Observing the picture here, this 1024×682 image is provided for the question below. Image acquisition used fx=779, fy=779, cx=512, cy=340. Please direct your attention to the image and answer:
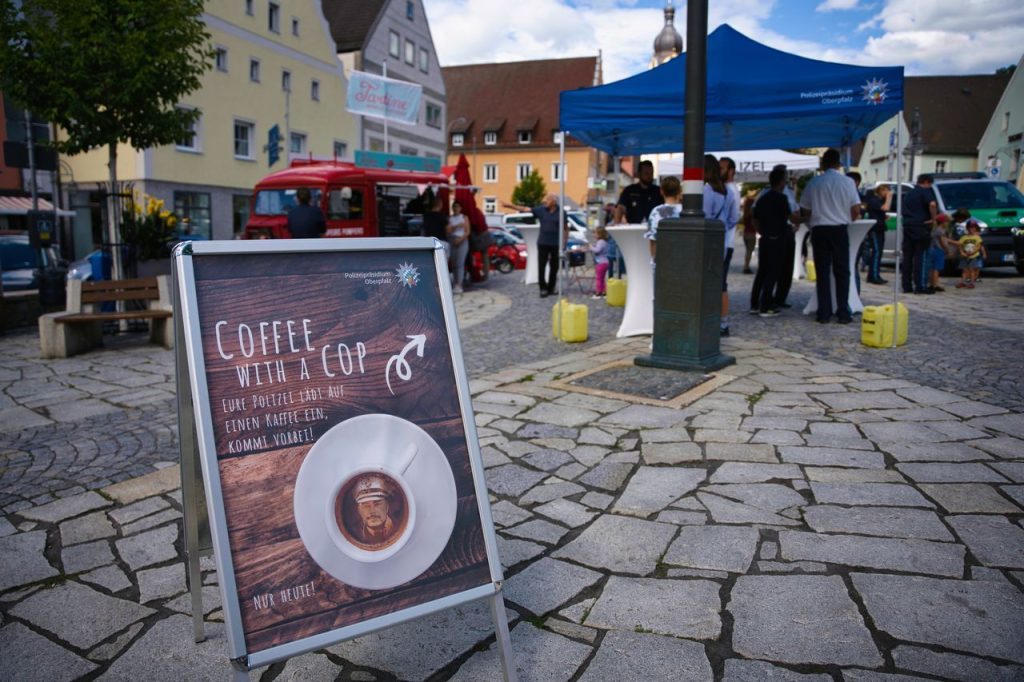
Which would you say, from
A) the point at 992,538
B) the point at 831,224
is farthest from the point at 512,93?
the point at 992,538

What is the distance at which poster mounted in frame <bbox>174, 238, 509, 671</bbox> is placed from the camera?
203 centimetres

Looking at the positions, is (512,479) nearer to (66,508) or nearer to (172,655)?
(172,655)

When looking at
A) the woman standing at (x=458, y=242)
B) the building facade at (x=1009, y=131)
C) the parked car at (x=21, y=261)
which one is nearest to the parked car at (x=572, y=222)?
the woman standing at (x=458, y=242)

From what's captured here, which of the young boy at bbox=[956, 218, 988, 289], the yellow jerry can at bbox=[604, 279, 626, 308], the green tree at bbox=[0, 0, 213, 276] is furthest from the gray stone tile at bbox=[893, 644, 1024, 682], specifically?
the young boy at bbox=[956, 218, 988, 289]

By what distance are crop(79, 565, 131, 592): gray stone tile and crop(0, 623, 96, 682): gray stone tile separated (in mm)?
340

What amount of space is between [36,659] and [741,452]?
3.48 metres

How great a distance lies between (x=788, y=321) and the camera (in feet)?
31.0

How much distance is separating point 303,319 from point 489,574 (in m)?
0.94

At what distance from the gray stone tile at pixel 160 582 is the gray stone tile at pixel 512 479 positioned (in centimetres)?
152

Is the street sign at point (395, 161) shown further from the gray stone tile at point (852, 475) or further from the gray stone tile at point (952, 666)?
the gray stone tile at point (952, 666)

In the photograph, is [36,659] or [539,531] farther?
[539,531]

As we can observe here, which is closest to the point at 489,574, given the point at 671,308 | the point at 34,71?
the point at 671,308

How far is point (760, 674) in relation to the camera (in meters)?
2.38

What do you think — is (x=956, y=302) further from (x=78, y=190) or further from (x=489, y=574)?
(x=78, y=190)
